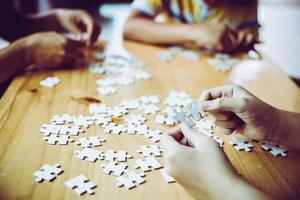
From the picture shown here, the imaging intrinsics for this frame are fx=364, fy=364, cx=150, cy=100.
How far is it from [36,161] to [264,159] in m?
0.76

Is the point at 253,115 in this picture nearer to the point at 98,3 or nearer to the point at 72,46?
the point at 72,46

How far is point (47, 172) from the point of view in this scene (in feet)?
3.61

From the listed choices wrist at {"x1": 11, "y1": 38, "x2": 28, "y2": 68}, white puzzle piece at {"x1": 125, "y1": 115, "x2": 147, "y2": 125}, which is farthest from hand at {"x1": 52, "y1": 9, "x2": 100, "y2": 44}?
white puzzle piece at {"x1": 125, "y1": 115, "x2": 147, "y2": 125}

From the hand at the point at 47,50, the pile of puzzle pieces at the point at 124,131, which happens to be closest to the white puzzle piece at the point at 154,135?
the pile of puzzle pieces at the point at 124,131

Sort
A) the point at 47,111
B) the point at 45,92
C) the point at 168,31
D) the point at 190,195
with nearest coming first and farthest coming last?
1. the point at 190,195
2. the point at 47,111
3. the point at 45,92
4. the point at 168,31

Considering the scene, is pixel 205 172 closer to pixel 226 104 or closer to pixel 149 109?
pixel 226 104

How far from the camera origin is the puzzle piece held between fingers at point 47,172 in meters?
1.08

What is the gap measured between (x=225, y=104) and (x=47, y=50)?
1.02m

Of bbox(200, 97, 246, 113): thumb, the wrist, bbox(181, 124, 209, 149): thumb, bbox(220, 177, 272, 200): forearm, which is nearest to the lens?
bbox(220, 177, 272, 200): forearm

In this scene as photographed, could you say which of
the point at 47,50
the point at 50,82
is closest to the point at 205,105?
the point at 50,82

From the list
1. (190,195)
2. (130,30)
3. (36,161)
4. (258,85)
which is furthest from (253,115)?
(130,30)

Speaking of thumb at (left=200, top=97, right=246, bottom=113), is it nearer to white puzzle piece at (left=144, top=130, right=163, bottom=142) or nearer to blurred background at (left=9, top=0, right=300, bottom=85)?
white puzzle piece at (left=144, top=130, right=163, bottom=142)

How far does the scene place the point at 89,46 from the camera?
214 cm

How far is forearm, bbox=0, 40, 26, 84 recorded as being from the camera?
171cm
